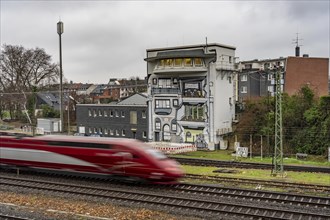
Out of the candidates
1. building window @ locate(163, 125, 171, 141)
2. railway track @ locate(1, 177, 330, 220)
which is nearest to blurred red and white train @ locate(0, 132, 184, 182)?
railway track @ locate(1, 177, 330, 220)

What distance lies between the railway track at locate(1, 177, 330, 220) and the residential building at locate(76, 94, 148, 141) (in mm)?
34329

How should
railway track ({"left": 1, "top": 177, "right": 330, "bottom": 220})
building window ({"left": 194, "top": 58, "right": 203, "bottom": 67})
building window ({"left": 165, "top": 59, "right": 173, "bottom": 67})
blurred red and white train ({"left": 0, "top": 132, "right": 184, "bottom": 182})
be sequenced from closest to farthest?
railway track ({"left": 1, "top": 177, "right": 330, "bottom": 220}) < blurred red and white train ({"left": 0, "top": 132, "right": 184, "bottom": 182}) < building window ({"left": 194, "top": 58, "right": 203, "bottom": 67}) < building window ({"left": 165, "top": 59, "right": 173, "bottom": 67})

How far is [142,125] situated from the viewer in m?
53.5

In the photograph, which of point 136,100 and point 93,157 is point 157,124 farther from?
point 93,157

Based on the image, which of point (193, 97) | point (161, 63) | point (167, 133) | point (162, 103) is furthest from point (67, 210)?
point (162, 103)

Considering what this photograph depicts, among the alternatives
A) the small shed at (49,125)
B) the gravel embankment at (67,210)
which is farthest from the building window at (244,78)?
the gravel embankment at (67,210)

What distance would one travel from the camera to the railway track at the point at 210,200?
1422 centimetres

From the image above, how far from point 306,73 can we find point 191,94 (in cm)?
2058

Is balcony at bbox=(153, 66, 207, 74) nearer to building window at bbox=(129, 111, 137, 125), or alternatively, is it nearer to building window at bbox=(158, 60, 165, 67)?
building window at bbox=(158, 60, 165, 67)

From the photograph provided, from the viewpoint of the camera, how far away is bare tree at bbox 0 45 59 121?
7200cm

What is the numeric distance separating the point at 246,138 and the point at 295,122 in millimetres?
6398

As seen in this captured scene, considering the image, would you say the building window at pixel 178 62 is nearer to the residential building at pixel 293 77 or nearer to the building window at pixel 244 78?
the residential building at pixel 293 77

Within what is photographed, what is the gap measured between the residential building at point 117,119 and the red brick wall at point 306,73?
71.2 feet

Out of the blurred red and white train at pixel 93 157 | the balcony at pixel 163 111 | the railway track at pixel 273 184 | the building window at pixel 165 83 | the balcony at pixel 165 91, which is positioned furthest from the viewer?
the balcony at pixel 163 111
